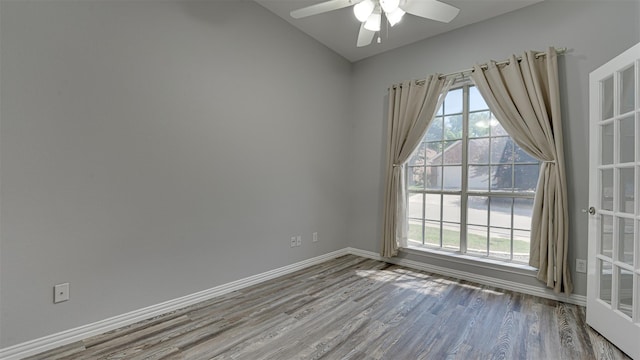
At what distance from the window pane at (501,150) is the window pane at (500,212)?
425 millimetres

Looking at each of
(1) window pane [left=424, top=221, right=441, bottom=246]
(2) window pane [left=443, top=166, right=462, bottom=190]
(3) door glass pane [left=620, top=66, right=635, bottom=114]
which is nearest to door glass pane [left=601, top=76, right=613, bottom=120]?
(3) door glass pane [left=620, top=66, right=635, bottom=114]

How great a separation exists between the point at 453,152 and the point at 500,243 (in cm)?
116

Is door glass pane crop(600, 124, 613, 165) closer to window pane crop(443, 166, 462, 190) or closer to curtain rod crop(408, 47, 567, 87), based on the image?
curtain rod crop(408, 47, 567, 87)

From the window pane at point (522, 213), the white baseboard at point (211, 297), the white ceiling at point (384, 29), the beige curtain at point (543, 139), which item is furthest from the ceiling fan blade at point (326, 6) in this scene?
the window pane at point (522, 213)

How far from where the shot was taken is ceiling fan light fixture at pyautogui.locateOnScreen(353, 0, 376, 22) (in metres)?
1.80

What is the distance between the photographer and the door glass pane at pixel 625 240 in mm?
1842

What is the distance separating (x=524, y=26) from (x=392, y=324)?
320 cm

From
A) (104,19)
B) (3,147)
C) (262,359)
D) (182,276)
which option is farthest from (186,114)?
(262,359)

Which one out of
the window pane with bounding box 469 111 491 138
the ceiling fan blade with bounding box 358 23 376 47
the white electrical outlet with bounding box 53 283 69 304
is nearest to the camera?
the white electrical outlet with bounding box 53 283 69 304

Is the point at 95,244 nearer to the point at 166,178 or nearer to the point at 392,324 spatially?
the point at 166,178

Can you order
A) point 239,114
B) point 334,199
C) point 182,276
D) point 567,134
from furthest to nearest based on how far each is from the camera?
1. point 334,199
2. point 239,114
3. point 567,134
4. point 182,276

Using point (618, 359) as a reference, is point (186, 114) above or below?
above

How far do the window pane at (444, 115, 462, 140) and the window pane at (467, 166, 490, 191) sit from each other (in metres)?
0.43

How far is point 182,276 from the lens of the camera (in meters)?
2.38
